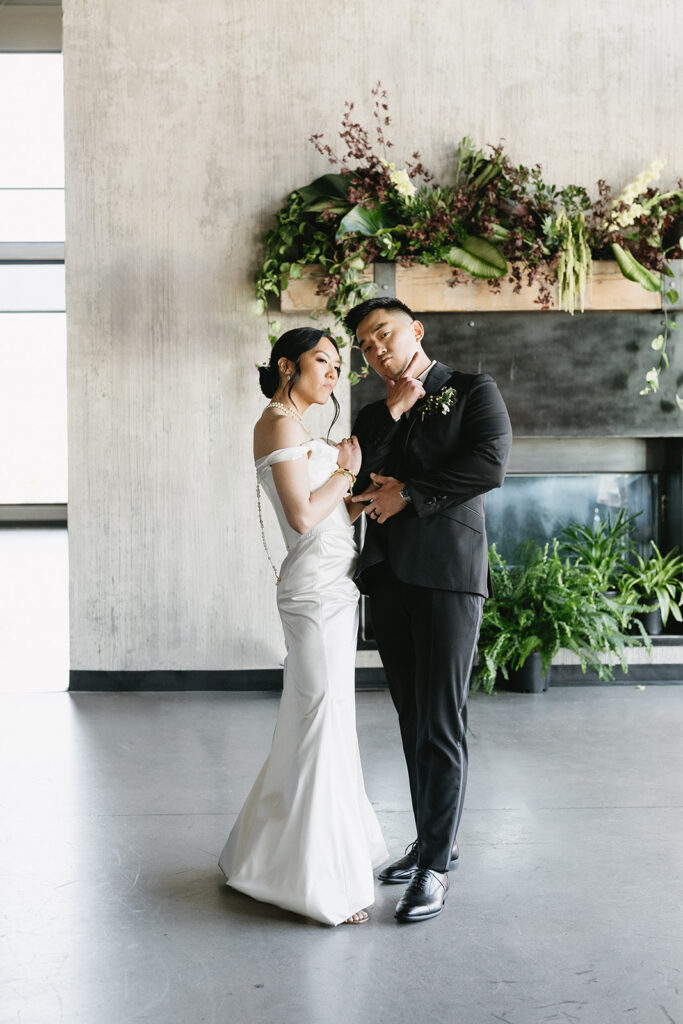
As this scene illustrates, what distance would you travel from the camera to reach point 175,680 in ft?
18.0

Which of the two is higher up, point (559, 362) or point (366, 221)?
point (366, 221)

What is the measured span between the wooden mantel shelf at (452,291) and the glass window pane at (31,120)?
9.69 m

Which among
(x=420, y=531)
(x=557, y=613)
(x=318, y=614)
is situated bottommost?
(x=557, y=613)

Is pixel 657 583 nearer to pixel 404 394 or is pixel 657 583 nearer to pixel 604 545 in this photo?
pixel 604 545

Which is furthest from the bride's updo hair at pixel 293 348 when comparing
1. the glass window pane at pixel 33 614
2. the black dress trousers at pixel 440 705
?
the glass window pane at pixel 33 614

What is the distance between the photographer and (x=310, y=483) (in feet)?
9.80

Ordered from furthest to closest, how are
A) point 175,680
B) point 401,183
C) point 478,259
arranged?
point 175,680 → point 478,259 → point 401,183

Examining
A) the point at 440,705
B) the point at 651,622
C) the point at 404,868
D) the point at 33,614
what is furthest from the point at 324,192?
the point at 33,614

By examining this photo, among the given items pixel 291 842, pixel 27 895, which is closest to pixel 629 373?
pixel 291 842

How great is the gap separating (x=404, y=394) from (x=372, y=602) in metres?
0.64

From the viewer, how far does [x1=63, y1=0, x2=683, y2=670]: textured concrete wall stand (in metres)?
5.29

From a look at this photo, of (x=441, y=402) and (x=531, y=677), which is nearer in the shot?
(x=441, y=402)

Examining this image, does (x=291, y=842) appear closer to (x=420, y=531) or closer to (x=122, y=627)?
(x=420, y=531)

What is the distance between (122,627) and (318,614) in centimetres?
278
